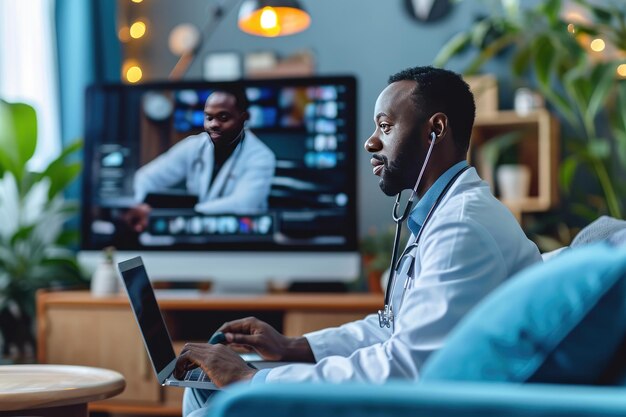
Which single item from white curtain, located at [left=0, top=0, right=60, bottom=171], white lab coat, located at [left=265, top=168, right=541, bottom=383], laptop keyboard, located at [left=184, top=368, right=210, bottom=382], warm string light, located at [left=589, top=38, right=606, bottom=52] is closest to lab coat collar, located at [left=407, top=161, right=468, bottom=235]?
white lab coat, located at [left=265, top=168, right=541, bottom=383]

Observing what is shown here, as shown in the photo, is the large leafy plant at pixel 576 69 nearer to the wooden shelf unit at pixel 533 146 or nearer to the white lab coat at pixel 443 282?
the wooden shelf unit at pixel 533 146

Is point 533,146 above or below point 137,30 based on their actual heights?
below

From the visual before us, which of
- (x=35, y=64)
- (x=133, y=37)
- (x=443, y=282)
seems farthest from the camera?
(x=133, y=37)

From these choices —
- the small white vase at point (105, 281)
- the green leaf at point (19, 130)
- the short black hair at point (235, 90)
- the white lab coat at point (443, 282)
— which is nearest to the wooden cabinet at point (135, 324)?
the small white vase at point (105, 281)

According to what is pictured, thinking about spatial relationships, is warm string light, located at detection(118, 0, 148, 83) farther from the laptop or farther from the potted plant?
the laptop

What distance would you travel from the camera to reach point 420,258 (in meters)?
1.20

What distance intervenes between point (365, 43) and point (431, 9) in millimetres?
336

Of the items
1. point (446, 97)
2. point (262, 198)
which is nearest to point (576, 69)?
point (262, 198)

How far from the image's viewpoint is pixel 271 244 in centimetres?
281

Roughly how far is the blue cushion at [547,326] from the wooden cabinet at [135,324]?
1.63m

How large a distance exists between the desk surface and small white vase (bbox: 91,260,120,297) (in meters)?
1.04

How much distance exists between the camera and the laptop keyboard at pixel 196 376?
1.43 meters

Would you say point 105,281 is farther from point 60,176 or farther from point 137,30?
point 137,30

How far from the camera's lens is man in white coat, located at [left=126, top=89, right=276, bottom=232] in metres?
2.72
